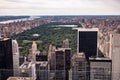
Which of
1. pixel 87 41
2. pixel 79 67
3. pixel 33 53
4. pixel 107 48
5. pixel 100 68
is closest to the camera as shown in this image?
pixel 100 68

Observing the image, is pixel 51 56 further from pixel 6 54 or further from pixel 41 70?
pixel 6 54

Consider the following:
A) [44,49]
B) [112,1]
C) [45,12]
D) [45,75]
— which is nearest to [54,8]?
[45,12]

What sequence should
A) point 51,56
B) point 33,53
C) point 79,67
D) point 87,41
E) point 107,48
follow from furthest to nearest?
point 87,41 → point 33,53 → point 51,56 → point 107,48 → point 79,67

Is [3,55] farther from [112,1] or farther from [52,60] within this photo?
[112,1]

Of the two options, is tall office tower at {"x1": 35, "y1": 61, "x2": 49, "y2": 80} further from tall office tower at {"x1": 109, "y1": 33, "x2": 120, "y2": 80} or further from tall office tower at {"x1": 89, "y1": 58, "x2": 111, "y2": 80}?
tall office tower at {"x1": 109, "y1": 33, "x2": 120, "y2": 80}

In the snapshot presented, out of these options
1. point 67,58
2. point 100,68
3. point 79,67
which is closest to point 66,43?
point 67,58

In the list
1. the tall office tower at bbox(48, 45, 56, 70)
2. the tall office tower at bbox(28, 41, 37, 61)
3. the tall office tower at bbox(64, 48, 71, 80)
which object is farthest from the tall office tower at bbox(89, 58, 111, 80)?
the tall office tower at bbox(28, 41, 37, 61)

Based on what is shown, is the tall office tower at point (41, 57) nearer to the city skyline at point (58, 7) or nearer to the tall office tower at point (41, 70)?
the tall office tower at point (41, 70)
